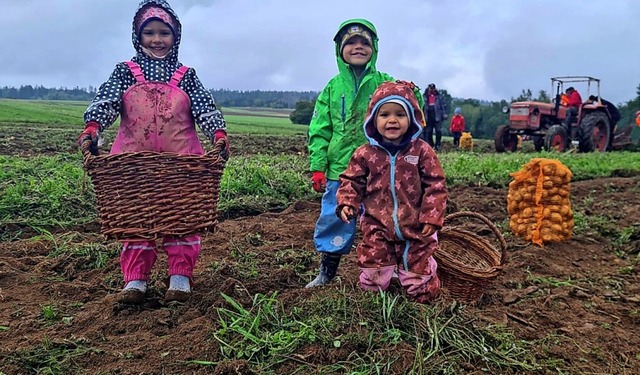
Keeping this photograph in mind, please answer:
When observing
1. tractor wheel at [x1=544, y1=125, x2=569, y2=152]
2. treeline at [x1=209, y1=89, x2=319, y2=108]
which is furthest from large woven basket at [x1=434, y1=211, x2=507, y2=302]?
treeline at [x1=209, y1=89, x2=319, y2=108]

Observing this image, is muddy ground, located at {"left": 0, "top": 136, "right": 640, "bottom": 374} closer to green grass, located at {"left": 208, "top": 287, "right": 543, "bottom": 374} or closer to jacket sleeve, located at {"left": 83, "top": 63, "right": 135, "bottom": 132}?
green grass, located at {"left": 208, "top": 287, "right": 543, "bottom": 374}

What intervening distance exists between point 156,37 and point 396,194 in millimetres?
1688

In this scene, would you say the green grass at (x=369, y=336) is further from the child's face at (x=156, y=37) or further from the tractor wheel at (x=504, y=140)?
the tractor wheel at (x=504, y=140)

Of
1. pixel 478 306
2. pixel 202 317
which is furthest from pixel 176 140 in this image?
pixel 478 306

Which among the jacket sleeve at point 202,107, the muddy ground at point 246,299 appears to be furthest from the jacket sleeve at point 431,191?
the jacket sleeve at point 202,107

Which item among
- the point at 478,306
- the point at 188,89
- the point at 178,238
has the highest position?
the point at 188,89

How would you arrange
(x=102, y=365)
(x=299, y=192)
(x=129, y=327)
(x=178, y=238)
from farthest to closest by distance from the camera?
(x=299, y=192)
(x=178, y=238)
(x=129, y=327)
(x=102, y=365)

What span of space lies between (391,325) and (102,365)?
4.36 ft

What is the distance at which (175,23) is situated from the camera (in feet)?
11.6

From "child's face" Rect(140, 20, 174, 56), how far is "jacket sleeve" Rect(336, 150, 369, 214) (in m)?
1.34

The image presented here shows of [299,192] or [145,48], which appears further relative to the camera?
[299,192]

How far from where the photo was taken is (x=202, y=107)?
140 inches

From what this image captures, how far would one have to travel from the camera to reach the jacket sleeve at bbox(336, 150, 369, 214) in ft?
10.4

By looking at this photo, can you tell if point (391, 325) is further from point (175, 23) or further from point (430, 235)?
point (175, 23)
